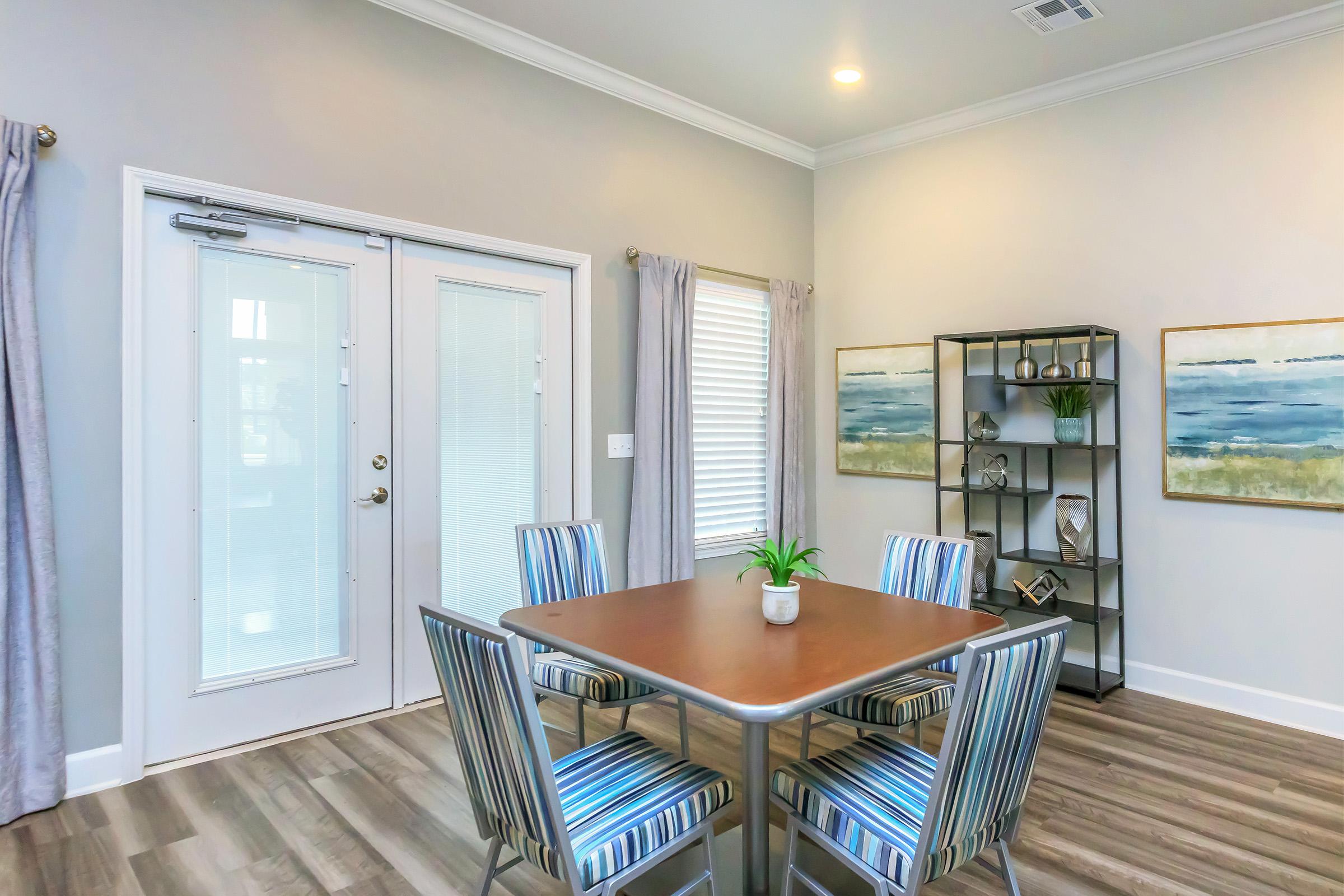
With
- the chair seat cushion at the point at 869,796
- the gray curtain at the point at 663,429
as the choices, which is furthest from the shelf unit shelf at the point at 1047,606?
the chair seat cushion at the point at 869,796

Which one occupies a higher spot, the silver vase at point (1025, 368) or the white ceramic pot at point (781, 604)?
the silver vase at point (1025, 368)

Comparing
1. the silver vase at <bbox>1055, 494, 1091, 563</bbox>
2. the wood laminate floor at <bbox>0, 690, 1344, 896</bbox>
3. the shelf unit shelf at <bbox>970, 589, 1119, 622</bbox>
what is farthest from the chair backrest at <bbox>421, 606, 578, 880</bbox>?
the silver vase at <bbox>1055, 494, 1091, 563</bbox>

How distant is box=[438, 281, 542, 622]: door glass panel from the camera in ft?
11.7

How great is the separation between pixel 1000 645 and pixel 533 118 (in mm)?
3248

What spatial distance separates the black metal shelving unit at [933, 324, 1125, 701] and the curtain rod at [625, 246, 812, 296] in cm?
113

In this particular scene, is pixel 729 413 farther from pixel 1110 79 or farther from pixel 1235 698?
pixel 1235 698

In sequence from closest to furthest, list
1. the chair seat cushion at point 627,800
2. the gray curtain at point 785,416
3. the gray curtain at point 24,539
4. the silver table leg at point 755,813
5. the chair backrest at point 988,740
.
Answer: the chair backrest at point 988,740, the chair seat cushion at point 627,800, the silver table leg at point 755,813, the gray curtain at point 24,539, the gray curtain at point 785,416

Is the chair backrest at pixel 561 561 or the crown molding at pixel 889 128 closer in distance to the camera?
the chair backrest at pixel 561 561

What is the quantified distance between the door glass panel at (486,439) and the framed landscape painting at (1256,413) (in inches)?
119

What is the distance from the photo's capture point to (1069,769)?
294 cm

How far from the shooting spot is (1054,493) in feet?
13.5

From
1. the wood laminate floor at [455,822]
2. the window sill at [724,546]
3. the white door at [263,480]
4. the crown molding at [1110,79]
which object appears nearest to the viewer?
the wood laminate floor at [455,822]

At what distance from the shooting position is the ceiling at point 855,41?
3.32 m

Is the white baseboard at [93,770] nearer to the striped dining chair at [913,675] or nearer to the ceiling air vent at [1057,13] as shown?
the striped dining chair at [913,675]
